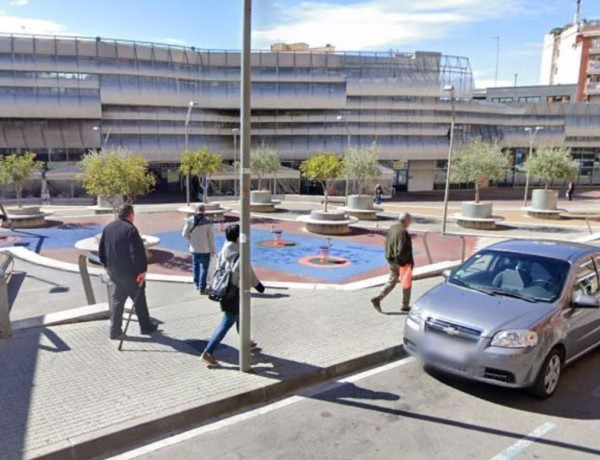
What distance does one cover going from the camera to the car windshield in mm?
6074

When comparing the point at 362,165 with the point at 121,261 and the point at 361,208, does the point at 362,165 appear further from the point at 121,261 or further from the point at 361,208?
the point at 121,261

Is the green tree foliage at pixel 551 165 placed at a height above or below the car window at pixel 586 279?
above

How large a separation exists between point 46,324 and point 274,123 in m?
41.9

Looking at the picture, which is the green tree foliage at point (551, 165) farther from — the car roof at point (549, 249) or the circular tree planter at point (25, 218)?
the circular tree planter at point (25, 218)

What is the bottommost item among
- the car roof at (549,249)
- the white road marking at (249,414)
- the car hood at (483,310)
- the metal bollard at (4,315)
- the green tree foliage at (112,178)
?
the white road marking at (249,414)

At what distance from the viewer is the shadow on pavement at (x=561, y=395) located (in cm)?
529

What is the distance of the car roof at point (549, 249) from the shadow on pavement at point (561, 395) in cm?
144

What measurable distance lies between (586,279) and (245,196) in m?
4.45

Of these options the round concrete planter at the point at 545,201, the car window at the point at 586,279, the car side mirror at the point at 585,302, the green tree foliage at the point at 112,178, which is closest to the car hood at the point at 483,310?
the car side mirror at the point at 585,302

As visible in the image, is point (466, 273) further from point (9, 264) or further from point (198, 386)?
point (9, 264)

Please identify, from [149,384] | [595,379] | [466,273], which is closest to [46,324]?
[149,384]

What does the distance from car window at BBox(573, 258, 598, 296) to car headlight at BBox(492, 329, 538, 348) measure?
1.20m

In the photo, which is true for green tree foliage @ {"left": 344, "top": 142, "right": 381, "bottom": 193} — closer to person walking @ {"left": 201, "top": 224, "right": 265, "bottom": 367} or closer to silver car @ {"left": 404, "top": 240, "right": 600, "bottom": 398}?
silver car @ {"left": 404, "top": 240, "right": 600, "bottom": 398}

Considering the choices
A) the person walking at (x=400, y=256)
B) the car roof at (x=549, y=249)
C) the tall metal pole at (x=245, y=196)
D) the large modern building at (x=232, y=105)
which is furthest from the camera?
the large modern building at (x=232, y=105)
